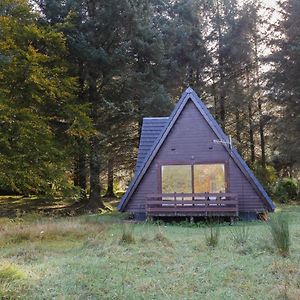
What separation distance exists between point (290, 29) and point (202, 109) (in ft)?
38.0

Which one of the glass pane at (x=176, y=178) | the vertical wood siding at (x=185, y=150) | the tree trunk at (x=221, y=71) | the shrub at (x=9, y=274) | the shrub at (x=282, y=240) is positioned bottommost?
the shrub at (x=9, y=274)

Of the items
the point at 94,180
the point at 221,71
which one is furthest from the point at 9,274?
the point at 221,71

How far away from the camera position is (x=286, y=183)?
90.6ft

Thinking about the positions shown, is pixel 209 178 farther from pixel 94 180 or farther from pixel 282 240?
pixel 282 240

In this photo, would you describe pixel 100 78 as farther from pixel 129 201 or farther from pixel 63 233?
pixel 63 233

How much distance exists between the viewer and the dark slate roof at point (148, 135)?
19.3m

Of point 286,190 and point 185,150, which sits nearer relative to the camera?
point 185,150

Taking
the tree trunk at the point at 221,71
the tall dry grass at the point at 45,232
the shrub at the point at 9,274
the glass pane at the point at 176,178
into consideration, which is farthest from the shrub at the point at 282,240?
the tree trunk at the point at 221,71

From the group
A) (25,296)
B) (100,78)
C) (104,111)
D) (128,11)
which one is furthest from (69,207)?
(25,296)

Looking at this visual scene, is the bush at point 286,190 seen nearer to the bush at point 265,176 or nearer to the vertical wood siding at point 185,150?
the bush at point 265,176

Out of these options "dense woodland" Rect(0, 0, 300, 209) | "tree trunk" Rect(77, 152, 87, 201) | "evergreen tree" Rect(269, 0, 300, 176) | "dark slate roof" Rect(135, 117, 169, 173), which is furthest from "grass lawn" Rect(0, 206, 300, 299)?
"evergreen tree" Rect(269, 0, 300, 176)

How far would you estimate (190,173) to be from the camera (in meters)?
18.2

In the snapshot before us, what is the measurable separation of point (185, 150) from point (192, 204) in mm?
2390

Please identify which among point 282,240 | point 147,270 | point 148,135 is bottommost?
point 147,270
